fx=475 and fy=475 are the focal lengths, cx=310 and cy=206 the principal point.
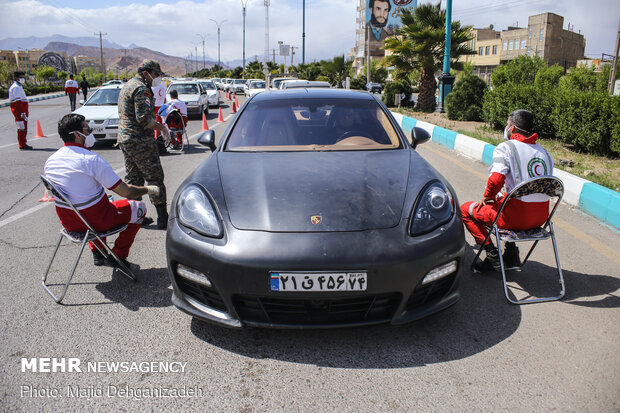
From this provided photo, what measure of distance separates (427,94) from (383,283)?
21.1 metres

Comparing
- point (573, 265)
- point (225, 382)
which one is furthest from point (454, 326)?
point (573, 265)

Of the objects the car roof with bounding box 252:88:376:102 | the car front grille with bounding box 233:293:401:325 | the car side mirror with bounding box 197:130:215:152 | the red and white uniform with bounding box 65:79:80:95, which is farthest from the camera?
the red and white uniform with bounding box 65:79:80:95

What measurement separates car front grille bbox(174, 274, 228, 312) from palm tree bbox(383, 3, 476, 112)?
67.3 ft

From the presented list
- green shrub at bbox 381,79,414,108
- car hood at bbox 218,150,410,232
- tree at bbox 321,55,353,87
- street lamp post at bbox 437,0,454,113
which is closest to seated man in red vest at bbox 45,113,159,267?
car hood at bbox 218,150,410,232

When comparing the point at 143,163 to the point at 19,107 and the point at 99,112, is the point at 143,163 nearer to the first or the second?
the point at 99,112

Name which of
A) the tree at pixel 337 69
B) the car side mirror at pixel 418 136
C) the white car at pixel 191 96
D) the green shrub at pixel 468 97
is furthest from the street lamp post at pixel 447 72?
the tree at pixel 337 69

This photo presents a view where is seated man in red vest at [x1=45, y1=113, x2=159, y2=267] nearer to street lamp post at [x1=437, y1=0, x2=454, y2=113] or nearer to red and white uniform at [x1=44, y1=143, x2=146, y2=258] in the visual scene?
red and white uniform at [x1=44, y1=143, x2=146, y2=258]

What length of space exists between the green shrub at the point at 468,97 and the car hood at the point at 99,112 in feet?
36.1

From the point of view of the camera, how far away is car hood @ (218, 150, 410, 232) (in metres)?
2.71

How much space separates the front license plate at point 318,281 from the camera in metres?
2.48

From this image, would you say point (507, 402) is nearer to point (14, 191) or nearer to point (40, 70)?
point (14, 191)

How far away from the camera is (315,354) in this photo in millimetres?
2729

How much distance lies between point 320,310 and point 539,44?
303ft

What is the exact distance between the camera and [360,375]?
8.30 feet
